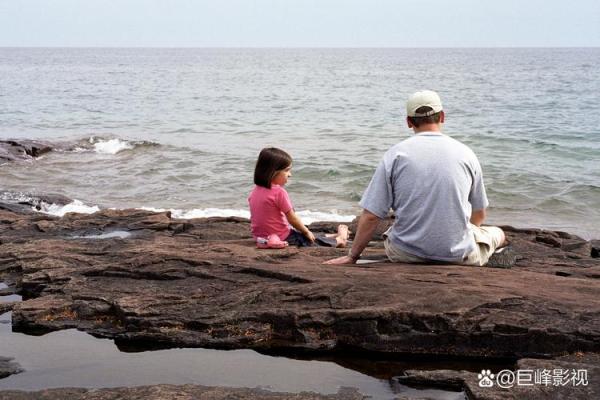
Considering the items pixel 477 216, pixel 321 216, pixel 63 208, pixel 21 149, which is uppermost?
pixel 477 216

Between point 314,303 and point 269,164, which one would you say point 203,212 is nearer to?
point 269,164

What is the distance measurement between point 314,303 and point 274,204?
7.12ft

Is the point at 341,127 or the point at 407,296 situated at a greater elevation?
the point at 407,296

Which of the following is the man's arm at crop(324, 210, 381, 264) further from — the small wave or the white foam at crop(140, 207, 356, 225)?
the small wave

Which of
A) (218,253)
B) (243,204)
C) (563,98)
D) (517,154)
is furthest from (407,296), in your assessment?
(563,98)

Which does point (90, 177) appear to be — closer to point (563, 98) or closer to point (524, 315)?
point (524, 315)

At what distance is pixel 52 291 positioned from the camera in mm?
6598

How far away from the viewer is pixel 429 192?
20.0 ft

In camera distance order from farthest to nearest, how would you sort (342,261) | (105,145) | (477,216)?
(105,145), (342,261), (477,216)

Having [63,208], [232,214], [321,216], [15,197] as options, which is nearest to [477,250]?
[321,216]

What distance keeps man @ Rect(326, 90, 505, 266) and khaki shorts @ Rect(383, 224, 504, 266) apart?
1 cm

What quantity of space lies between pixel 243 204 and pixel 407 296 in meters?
11.8

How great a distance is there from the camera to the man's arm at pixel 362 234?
20.6 ft

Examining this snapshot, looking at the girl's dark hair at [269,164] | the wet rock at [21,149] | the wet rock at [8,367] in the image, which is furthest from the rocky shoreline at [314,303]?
the wet rock at [21,149]
